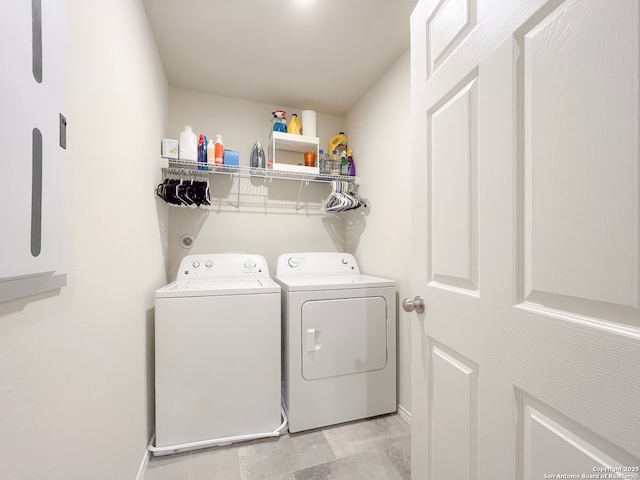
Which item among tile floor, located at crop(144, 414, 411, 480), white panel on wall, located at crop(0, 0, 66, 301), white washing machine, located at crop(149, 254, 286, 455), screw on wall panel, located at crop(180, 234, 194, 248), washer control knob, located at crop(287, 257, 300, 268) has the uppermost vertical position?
white panel on wall, located at crop(0, 0, 66, 301)

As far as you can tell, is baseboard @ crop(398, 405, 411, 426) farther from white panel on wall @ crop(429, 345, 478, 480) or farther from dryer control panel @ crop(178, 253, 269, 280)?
dryer control panel @ crop(178, 253, 269, 280)

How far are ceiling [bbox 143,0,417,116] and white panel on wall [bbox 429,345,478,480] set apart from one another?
184 centimetres

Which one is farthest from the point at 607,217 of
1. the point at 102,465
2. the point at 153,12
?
the point at 153,12

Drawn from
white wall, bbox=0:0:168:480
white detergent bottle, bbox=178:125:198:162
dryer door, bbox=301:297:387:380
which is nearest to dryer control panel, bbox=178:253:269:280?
white wall, bbox=0:0:168:480

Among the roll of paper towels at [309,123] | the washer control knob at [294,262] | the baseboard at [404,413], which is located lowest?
the baseboard at [404,413]

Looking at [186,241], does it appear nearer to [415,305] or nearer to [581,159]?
[415,305]

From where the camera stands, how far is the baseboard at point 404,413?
1704 mm

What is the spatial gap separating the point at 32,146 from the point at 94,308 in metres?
0.55

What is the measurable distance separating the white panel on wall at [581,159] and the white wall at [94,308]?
1135 millimetres

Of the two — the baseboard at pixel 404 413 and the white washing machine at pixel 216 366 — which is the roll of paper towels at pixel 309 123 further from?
the baseboard at pixel 404 413

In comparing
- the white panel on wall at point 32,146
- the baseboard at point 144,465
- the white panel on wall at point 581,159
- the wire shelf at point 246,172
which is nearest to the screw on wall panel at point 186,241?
the wire shelf at point 246,172

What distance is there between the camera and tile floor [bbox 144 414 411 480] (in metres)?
1.32

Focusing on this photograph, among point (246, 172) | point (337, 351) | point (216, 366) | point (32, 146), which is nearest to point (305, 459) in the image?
point (337, 351)

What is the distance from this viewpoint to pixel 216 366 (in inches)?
58.6
